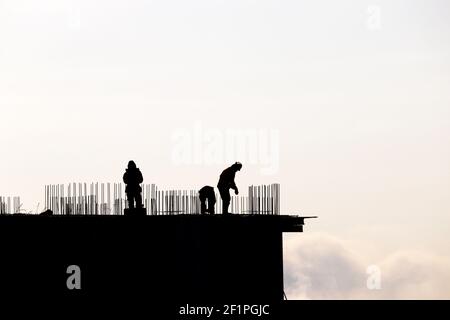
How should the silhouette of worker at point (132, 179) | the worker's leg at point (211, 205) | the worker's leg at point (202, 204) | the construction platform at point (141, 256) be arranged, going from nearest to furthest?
the construction platform at point (141, 256), the silhouette of worker at point (132, 179), the worker's leg at point (202, 204), the worker's leg at point (211, 205)

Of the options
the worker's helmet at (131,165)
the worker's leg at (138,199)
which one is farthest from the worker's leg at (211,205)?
the worker's helmet at (131,165)

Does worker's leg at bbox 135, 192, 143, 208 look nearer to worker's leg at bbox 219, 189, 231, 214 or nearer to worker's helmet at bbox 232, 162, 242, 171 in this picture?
worker's leg at bbox 219, 189, 231, 214

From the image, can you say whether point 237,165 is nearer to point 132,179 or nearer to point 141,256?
point 132,179

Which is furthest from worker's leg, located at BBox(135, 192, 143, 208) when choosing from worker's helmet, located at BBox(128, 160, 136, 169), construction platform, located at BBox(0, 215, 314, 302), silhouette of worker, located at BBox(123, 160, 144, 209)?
worker's helmet, located at BBox(128, 160, 136, 169)

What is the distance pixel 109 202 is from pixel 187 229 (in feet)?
10.1

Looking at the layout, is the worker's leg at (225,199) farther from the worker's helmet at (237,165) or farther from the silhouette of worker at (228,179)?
the worker's helmet at (237,165)

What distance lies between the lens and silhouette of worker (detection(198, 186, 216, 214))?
50.0 m

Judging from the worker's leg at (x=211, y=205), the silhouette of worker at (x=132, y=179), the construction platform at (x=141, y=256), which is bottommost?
the construction platform at (x=141, y=256)

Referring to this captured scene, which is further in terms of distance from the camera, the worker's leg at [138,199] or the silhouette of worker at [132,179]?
the worker's leg at [138,199]

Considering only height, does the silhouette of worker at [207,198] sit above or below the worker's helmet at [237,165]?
Result: below

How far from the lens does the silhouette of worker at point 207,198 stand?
49969mm
